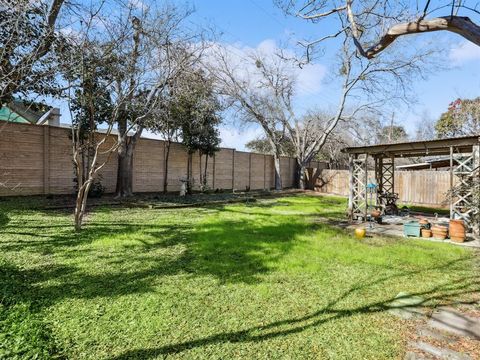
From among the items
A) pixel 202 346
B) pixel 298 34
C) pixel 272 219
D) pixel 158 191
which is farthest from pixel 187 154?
pixel 202 346

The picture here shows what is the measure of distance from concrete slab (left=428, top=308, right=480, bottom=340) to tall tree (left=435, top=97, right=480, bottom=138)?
66.6 feet

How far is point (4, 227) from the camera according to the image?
5.35m

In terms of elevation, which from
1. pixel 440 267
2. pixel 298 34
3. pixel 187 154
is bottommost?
pixel 440 267

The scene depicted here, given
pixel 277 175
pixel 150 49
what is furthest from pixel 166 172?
pixel 277 175

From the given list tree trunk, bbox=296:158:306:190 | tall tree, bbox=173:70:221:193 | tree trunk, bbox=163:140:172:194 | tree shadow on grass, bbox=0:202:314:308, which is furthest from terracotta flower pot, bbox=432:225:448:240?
tree trunk, bbox=296:158:306:190

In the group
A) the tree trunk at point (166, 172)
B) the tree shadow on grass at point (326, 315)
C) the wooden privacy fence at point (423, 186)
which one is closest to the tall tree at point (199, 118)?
the tree trunk at point (166, 172)

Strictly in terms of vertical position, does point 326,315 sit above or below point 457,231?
below

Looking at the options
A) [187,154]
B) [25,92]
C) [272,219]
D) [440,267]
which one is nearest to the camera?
[440,267]

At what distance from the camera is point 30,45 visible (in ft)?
16.1

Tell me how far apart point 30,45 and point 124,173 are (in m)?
6.24

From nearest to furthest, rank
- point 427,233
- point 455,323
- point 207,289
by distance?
point 455,323 < point 207,289 < point 427,233

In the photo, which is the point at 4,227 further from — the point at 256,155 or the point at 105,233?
the point at 256,155

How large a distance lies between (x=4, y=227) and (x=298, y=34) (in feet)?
25.0

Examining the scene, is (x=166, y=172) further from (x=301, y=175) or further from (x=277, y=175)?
(x=301, y=175)
